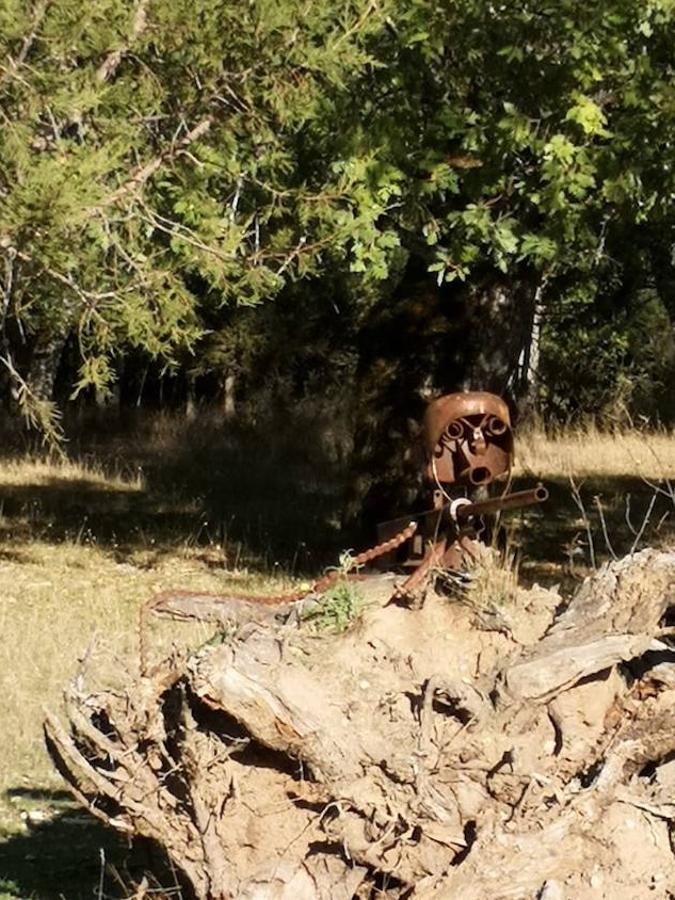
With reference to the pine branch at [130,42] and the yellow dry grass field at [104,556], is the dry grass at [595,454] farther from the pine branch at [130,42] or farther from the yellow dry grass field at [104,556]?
the pine branch at [130,42]

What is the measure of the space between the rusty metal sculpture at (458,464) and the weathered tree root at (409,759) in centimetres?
28

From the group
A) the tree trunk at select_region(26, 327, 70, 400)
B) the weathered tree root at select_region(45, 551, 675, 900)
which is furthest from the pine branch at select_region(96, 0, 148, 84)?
the tree trunk at select_region(26, 327, 70, 400)

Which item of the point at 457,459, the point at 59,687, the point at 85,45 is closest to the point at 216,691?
the point at 457,459

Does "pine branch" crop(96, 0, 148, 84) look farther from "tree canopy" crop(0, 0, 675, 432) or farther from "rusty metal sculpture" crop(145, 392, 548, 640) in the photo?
"rusty metal sculpture" crop(145, 392, 548, 640)

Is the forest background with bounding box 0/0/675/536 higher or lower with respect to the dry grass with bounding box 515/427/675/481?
higher

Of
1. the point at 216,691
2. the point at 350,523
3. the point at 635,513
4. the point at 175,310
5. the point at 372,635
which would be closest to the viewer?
the point at 216,691

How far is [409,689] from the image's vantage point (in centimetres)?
502

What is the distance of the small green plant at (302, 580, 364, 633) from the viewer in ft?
17.0

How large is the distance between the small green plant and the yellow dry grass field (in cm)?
58

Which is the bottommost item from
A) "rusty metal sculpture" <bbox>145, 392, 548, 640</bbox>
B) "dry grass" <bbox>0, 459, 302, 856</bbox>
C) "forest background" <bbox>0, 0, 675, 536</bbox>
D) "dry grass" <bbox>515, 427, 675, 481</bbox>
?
"dry grass" <bbox>0, 459, 302, 856</bbox>

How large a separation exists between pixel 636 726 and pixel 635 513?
13.2 meters

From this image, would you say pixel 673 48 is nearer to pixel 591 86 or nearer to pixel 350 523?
pixel 591 86

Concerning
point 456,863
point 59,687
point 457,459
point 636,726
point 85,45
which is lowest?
point 59,687

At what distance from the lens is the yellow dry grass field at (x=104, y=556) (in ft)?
30.4
